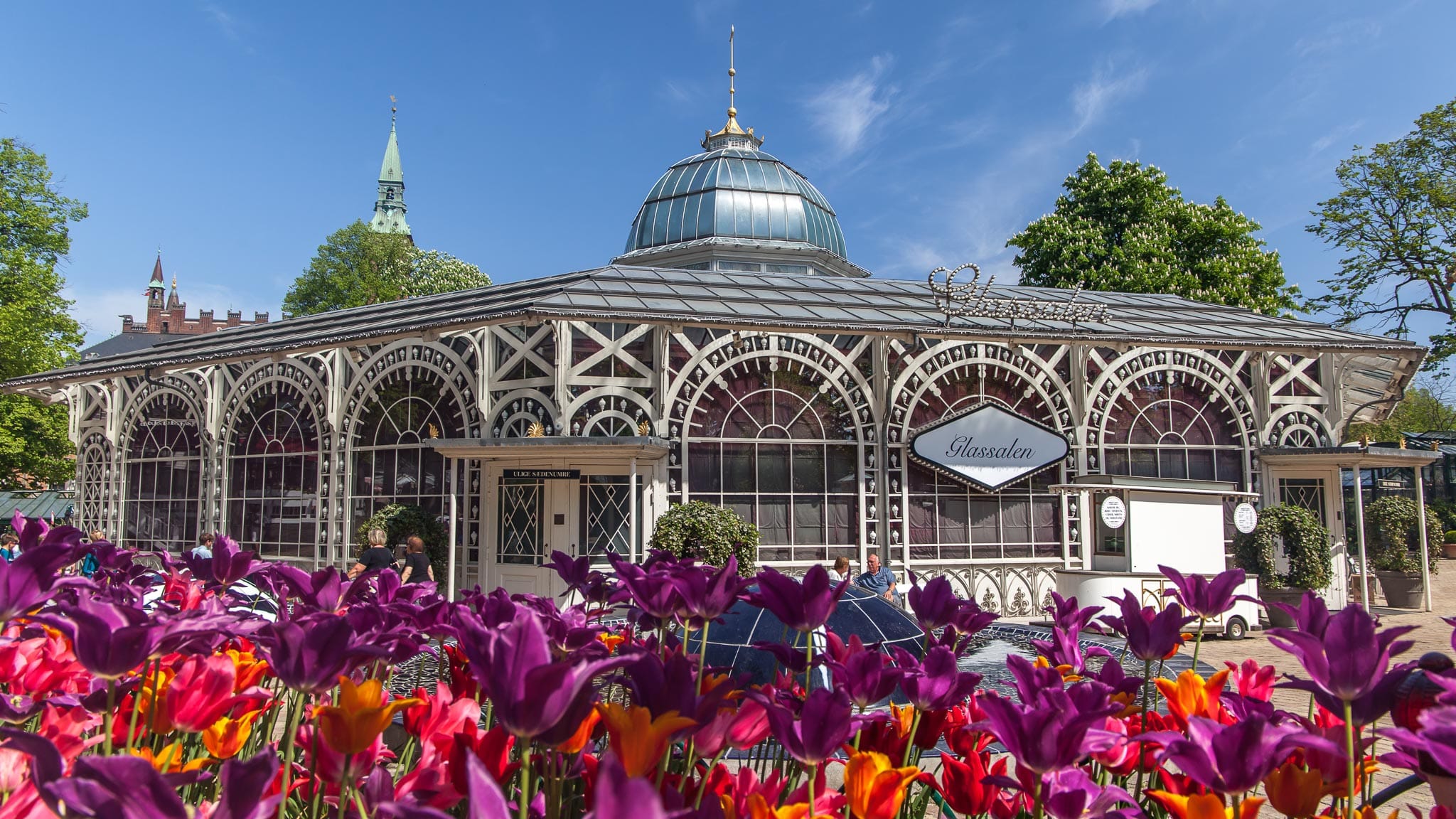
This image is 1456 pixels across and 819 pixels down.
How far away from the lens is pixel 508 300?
17562 mm

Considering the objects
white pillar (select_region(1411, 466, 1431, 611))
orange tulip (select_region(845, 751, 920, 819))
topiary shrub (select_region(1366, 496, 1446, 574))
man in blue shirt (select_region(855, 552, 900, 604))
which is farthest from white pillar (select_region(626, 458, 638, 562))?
topiary shrub (select_region(1366, 496, 1446, 574))

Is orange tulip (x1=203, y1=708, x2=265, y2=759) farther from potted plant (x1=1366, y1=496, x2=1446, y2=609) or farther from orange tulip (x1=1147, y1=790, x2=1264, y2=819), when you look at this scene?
potted plant (x1=1366, y1=496, x2=1446, y2=609)

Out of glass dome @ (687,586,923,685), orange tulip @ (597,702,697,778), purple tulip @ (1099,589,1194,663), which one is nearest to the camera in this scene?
orange tulip @ (597,702,697,778)

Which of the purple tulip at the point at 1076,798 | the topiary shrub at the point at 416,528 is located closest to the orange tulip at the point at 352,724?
the purple tulip at the point at 1076,798

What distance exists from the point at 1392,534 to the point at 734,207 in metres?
16.3

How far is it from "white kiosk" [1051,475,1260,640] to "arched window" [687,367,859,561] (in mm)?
3562

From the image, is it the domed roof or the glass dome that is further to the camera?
the domed roof

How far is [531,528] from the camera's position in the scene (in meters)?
15.4

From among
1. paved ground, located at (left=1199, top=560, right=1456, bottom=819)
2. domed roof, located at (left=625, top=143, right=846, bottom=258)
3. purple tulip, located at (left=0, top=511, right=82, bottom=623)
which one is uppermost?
domed roof, located at (left=625, top=143, right=846, bottom=258)

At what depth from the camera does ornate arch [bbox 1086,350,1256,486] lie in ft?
56.7

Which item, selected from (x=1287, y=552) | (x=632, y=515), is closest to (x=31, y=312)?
(x=632, y=515)

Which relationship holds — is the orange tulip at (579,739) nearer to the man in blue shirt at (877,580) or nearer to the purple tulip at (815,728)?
the purple tulip at (815,728)

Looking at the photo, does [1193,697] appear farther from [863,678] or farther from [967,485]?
[967,485]

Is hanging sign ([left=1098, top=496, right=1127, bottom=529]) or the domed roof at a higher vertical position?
the domed roof
